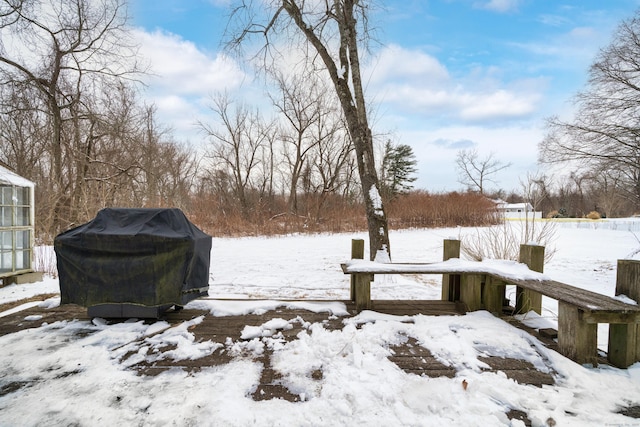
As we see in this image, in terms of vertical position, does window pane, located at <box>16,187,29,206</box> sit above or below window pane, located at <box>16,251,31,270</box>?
above

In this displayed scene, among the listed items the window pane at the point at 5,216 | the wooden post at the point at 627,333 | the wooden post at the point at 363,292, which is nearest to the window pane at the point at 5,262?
the window pane at the point at 5,216

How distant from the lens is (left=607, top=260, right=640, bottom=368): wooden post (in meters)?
2.25

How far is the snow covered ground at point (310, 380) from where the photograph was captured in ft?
5.61

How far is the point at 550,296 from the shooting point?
243cm

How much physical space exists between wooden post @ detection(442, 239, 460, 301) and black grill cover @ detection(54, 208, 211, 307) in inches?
123

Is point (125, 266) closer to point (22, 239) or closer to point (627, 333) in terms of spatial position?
point (627, 333)

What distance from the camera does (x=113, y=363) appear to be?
7.57 ft

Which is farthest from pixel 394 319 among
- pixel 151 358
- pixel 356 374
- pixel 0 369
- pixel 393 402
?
pixel 0 369

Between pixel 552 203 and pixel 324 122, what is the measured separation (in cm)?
5024

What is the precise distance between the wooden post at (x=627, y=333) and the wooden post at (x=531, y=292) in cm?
92

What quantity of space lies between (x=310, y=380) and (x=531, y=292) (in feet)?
9.15

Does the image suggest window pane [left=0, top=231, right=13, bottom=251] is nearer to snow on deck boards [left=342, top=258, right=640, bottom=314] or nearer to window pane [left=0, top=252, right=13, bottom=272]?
window pane [left=0, top=252, right=13, bottom=272]

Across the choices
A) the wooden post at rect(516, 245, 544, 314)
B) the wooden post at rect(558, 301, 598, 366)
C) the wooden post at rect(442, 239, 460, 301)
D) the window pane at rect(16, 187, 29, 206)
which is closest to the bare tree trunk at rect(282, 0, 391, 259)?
the wooden post at rect(442, 239, 460, 301)

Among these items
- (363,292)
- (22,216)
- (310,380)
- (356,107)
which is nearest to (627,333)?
(363,292)
